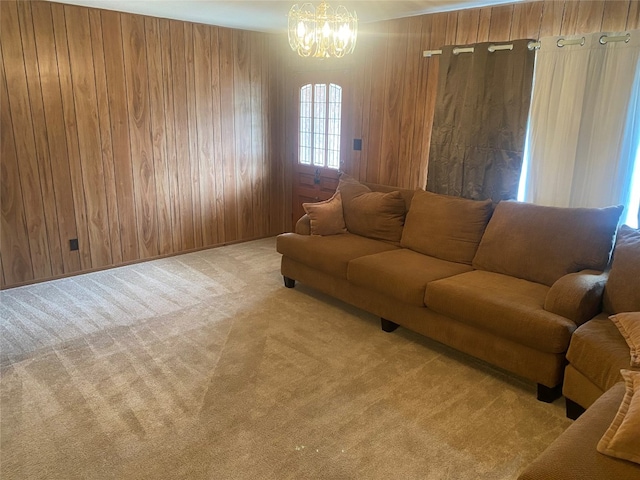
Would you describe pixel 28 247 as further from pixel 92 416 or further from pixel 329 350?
pixel 329 350

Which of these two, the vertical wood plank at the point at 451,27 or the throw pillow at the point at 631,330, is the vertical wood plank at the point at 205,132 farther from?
the throw pillow at the point at 631,330

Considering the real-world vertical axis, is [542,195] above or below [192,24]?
below

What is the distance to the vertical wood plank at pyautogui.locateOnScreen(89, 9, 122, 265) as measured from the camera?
4.04m

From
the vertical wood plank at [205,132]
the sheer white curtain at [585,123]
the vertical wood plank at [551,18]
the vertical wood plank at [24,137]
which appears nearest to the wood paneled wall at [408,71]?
the vertical wood plank at [551,18]

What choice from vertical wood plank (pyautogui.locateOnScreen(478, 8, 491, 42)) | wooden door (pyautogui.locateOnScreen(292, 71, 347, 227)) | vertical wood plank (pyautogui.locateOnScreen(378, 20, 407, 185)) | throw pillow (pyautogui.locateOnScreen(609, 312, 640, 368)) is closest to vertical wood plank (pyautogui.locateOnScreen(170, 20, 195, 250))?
wooden door (pyautogui.locateOnScreen(292, 71, 347, 227))

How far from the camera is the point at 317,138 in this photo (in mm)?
5277

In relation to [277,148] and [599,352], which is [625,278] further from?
[277,148]

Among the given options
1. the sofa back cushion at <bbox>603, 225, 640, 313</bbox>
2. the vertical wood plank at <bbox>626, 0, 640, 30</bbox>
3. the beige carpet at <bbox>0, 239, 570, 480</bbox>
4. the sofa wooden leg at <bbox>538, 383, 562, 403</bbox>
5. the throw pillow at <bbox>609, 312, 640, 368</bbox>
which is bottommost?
the beige carpet at <bbox>0, 239, 570, 480</bbox>

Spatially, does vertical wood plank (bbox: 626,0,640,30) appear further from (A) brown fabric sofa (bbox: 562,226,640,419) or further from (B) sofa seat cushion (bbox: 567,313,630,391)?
(B) sofa seat cushion (bbox: 567,313,630,391)

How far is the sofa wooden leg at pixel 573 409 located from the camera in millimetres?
2402

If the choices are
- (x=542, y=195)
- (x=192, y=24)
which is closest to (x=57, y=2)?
(x=192, y=24)

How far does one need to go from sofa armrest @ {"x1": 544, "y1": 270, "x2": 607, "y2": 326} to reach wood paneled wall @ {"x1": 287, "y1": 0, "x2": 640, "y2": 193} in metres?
1.69

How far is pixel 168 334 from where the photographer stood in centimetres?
323

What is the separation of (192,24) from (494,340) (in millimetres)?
3948
